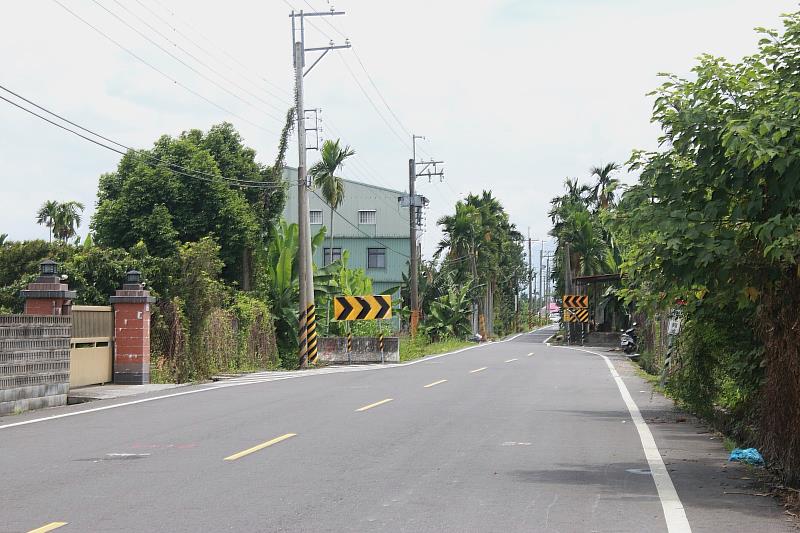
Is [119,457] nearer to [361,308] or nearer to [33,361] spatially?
[33,361]

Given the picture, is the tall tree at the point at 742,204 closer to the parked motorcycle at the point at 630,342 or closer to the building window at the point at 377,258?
the parked motorcycle at the point at 630,342

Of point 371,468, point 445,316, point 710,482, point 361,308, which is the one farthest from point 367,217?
point 710,482

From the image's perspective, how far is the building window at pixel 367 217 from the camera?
238 ft

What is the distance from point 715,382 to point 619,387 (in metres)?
7.65

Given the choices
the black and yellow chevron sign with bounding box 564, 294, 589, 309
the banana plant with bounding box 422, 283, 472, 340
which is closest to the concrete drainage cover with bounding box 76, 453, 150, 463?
the banana plant with bounding box 422, 283, 472, 340

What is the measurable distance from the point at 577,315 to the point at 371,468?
5103 cm

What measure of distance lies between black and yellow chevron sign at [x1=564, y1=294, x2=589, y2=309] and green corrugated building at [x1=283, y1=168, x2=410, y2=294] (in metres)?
16.3

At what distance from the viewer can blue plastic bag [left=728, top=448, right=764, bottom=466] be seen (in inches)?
426

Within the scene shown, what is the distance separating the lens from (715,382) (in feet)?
49.6

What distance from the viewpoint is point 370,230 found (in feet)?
237

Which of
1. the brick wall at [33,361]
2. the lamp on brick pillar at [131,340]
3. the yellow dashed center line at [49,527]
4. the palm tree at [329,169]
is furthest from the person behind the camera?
the palm tree at [329,169]

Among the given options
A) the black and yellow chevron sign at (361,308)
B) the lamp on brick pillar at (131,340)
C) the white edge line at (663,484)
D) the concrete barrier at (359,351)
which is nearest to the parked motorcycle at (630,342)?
the concrete barrier at (359,351)

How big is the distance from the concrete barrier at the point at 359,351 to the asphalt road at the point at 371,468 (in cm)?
1740

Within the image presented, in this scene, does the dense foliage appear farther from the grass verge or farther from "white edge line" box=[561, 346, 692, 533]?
"white edge line" box=[561, 346, 692, 533]
